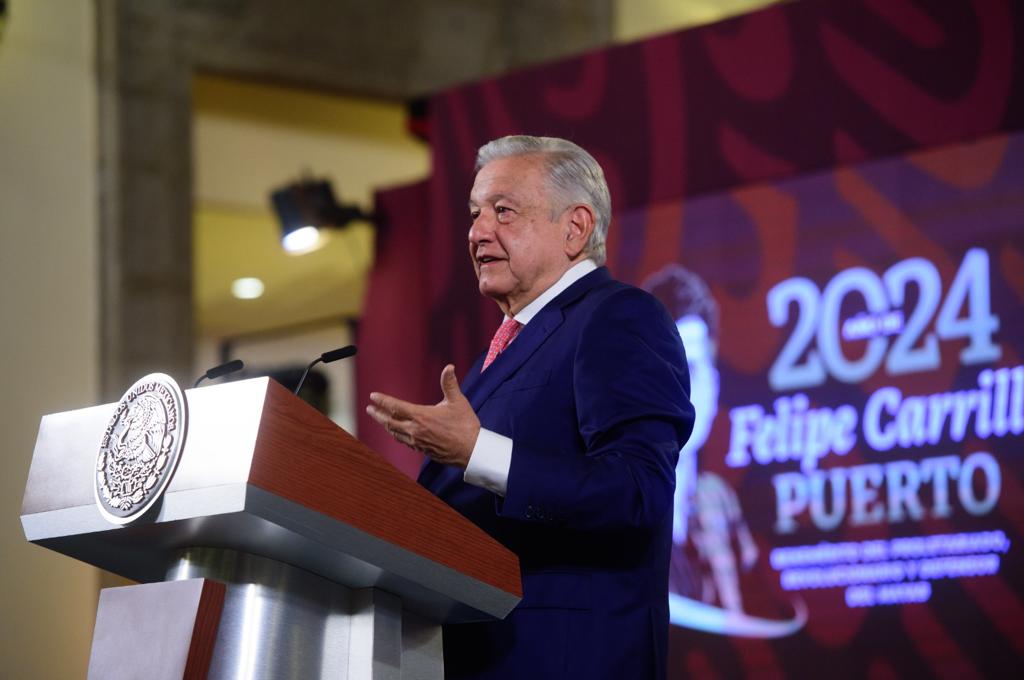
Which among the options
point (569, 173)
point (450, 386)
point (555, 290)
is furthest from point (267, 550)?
point (569, 173)

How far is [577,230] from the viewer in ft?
6.83

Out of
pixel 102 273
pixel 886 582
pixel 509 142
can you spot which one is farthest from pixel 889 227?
pixel 102 273

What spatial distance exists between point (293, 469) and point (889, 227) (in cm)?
347

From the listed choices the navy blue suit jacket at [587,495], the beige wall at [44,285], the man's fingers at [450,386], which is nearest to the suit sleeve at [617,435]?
the navy blue suit jacket at [587,495]

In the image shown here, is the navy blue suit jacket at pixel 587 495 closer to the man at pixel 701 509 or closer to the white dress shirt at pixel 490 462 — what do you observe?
the white dress shirt at pixel 490 462

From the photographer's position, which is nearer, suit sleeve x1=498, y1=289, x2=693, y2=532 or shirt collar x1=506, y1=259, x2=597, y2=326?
suit sleeve x1=498, y1=289, x2=693, y2=532

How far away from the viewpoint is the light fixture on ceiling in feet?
21.8

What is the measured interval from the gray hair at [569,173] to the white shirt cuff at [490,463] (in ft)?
1.66

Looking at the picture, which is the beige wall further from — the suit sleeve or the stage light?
the suit sleeve

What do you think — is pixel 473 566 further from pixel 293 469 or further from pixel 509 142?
pixel 509 142

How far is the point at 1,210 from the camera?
5.73 m

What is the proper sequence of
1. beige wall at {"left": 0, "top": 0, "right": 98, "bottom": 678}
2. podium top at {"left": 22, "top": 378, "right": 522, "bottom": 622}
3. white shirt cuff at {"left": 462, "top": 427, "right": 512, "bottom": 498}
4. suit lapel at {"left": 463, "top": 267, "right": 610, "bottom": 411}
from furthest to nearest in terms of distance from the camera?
beige wall at {"left": 0, "top": 0, "right": 98, "bottom": 678}
suit lapel at {"left": 463, "top": 267, "right": 610, "bottom": 411}
white shirt cuff at {"left": 462, "top": 427, "right": 512, "bottom": 498}
podium top at {"left": 22, "top": 378, "right": 522, "bottom": 622}

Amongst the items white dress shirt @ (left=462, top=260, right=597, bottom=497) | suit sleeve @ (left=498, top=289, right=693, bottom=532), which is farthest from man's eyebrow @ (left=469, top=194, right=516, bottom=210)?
white dress shirt @ (left=462, top=260, right=597, bottom=497)

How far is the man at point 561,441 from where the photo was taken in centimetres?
167
